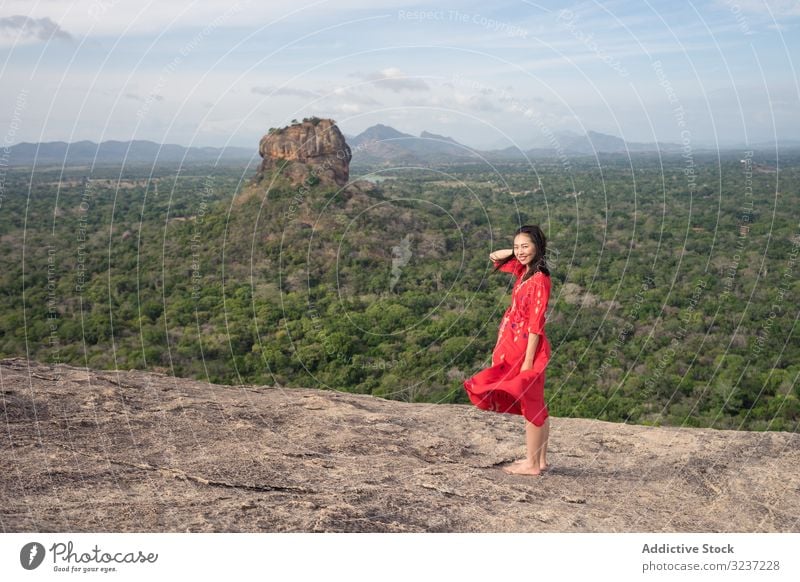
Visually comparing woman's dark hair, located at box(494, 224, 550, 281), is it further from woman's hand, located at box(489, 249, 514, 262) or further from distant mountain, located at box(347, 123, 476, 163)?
distant mountain, located at box(347, 123, 476, 163)

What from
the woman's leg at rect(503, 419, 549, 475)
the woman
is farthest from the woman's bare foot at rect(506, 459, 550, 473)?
the woman

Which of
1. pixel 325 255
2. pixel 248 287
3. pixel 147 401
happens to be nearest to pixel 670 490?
pixel 147 401

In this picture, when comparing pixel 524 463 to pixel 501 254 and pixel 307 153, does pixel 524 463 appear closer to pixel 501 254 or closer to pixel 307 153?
pixel 501 254

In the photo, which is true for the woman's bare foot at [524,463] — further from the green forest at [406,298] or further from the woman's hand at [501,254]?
the green forest at [406,298]

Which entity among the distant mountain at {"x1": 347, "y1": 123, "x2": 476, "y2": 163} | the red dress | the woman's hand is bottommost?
the red dress

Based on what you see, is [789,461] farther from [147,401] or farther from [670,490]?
[147,401]

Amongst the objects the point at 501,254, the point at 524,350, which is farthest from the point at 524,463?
the point at 501,254

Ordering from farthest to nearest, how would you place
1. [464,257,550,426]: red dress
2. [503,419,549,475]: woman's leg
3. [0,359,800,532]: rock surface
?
[503,419,549,475]: woman's leg < [464,257,550,426]: red dress < [0,359,800,532]: rock surface

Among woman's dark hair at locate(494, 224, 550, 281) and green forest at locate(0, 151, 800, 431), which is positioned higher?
woman's dark hair at locate(494, 224, 550, 281)

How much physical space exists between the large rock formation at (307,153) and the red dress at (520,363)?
3400 centimetres

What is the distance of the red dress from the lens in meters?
5.88

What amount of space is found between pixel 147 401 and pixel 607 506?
4782mm

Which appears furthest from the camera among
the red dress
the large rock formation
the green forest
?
the large rock formation

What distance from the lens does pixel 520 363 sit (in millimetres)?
6031
